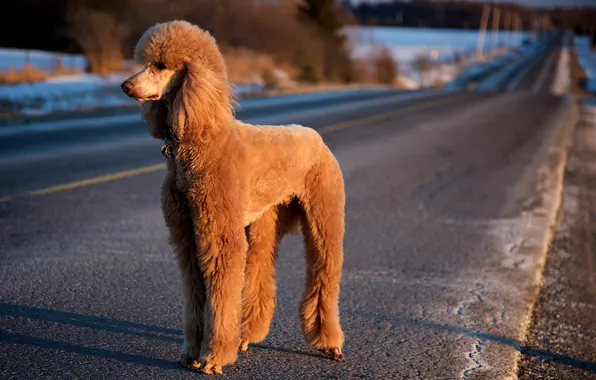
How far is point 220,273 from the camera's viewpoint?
3.97 metres

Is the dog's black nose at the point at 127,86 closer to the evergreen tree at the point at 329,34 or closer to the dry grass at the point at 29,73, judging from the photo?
the dry grass at the point at 29,73

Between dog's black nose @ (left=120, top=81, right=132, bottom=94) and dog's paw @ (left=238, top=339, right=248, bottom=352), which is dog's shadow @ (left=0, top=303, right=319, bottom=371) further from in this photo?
dog's black nose @ (left=120, top=81, right=132, bottom=94)

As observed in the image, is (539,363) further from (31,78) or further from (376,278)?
(31,78)

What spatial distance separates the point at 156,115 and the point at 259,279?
1.23 m

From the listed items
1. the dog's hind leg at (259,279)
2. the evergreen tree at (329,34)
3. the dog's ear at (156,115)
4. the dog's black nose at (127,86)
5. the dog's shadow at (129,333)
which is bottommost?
the evergreen tree at (329,34)

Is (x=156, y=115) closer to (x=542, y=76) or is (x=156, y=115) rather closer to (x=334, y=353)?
(x=334, y=353)

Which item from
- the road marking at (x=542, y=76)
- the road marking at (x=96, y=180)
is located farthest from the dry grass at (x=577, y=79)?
the road marking at (x=96, y=180)

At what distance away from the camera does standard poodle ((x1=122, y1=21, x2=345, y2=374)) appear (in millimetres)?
3857

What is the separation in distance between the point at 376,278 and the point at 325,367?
2.04 metres

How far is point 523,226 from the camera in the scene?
880cm

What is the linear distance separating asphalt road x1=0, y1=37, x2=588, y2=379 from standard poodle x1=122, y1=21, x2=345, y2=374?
0.29 metres

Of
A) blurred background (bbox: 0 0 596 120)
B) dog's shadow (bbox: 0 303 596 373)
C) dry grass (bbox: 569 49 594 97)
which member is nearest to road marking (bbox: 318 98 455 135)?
blurred background (bbox: 0 0 596 120)

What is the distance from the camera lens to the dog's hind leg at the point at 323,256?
4.52 metres

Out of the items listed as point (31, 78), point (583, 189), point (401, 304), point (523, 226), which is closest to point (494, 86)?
point (31, 78)
